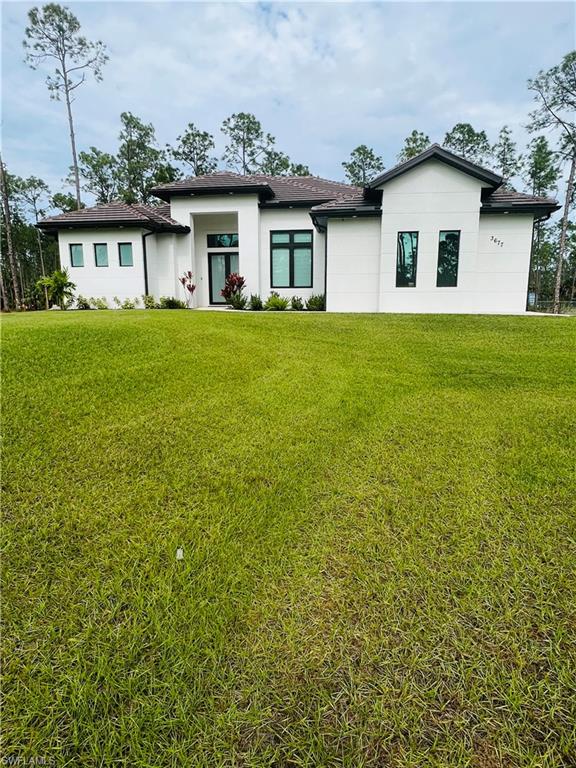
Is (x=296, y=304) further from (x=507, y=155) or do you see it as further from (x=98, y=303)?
(x=507, y=155)

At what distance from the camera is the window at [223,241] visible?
18.9 metres

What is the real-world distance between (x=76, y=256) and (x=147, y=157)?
22.1 meters

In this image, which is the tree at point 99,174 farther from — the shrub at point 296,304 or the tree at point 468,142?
the tree at point 468,142

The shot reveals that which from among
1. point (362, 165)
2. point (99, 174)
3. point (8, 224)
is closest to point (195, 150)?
point (99, 174)

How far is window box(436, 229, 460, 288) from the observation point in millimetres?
13539

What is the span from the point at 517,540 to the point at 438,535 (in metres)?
0.48

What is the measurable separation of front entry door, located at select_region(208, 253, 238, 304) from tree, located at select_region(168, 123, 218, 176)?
68.9 ft

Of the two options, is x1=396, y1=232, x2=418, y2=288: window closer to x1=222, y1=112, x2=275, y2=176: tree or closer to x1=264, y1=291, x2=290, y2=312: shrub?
x1=264, y1=291, x2=290, y2=312: shrub

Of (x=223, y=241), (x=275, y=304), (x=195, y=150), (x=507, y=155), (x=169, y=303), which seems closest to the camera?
(x=275, y=304)

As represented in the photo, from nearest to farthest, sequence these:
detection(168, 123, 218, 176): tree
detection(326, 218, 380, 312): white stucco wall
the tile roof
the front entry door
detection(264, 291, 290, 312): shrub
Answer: detection(326, 218, 380, 312): white stucco wall, detection(264, 291, 290, 312): shrub, the tile roof, the front entry door, detection(168, 123, 218, 176): tree

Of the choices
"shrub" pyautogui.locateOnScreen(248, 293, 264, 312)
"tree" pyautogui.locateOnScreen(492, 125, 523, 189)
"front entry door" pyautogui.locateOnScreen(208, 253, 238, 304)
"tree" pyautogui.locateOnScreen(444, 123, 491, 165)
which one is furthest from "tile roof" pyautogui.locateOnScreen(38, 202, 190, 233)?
"tree" pyautogui.locateOnScreen(492, 125, 523, 189)

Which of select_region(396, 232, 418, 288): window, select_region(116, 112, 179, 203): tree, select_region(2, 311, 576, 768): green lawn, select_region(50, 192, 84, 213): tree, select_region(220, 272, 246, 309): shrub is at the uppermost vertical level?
select_region(116, 112, 179, 203): tree

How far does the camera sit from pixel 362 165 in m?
37.4

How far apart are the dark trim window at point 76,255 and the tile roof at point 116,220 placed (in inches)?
32.9
